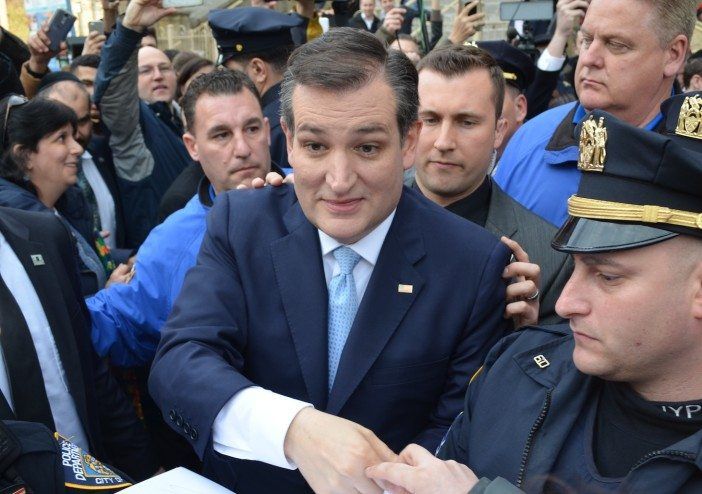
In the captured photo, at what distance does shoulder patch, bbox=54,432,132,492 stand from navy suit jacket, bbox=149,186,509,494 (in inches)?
10.2

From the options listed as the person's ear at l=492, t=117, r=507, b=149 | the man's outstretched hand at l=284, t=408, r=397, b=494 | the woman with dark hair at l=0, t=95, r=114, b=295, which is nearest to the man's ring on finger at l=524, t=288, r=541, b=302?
the man's outstretched hand at l=284, t=408, r=397, b=494

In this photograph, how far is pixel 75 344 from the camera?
286 cm

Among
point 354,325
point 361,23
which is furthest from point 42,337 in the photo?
point 361,23

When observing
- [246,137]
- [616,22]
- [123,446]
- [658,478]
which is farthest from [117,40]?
[658,478]

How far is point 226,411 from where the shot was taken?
185cm

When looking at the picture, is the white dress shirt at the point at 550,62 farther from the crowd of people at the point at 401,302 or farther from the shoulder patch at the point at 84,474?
the shoulder patch at the point at 84,474

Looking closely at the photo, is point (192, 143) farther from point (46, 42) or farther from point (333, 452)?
point (46, 42)

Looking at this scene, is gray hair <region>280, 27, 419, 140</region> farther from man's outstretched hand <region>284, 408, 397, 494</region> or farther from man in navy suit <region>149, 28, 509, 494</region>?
man's outstretched hand <region>284, 408, 397, 494</region>

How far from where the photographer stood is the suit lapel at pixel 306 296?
2064 millimetres

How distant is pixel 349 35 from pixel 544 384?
1.02 meters

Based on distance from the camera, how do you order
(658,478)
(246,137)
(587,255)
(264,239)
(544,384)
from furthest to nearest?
(246,137) → (264,239) → (544,384) → (587,255) → (658,478)

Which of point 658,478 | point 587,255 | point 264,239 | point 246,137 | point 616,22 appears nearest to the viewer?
point 658,478

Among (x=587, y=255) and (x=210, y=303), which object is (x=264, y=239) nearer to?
(x=210, y=303)

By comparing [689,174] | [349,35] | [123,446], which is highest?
[349,35]
